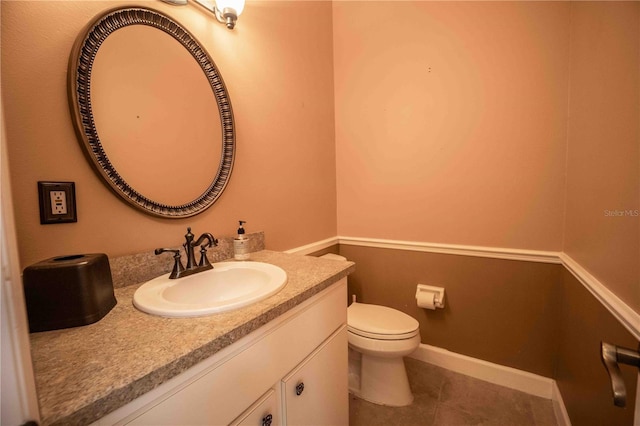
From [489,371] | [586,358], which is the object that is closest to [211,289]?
[586,358]

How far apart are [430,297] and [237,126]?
59.8 inches

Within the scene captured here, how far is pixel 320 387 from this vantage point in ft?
3.01

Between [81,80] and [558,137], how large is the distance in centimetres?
204

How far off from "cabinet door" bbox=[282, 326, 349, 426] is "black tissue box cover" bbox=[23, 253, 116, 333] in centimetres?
56

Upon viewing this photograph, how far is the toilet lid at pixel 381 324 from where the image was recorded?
4.38ft

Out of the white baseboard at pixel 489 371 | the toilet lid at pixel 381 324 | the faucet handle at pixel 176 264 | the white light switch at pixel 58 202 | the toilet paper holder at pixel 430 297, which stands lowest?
the white baseboard at pixel 489 371

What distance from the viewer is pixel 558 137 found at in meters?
1.32

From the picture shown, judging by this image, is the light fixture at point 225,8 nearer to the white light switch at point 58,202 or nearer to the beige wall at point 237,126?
the beige wall at point 237,126

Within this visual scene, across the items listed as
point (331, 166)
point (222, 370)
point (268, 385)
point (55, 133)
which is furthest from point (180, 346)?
point (331, 166)

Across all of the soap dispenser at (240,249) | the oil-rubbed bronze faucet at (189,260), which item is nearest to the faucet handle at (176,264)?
the oil-rubbed bronze faucet at (189,260)

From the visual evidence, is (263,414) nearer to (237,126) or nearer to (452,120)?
(237,126)

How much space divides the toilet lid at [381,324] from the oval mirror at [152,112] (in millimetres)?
1024

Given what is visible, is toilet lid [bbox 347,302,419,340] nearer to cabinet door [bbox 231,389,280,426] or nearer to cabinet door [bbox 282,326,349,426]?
cabinet door [bbox 282,326,349,426]

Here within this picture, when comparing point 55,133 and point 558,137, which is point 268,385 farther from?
point 558,137
